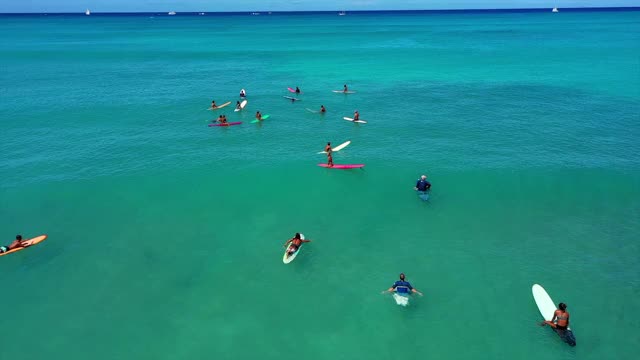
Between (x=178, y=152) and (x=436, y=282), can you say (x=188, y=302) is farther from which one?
(x=178, y=152)

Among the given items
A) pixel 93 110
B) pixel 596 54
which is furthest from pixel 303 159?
pixel 596 54

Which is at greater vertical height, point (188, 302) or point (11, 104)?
point (11, 104)

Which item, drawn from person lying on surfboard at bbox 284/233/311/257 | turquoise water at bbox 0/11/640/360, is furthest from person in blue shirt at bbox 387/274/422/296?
person lying on surfboard at bbox 284/233/311/257

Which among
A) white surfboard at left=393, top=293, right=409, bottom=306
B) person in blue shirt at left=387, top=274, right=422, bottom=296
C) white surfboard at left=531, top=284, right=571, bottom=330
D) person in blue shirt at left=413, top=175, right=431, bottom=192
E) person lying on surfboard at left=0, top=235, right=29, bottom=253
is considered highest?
person in blue shirt at left=413, top=175, right=431, bottom=192

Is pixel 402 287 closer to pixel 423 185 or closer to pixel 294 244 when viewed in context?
pixel 294 244

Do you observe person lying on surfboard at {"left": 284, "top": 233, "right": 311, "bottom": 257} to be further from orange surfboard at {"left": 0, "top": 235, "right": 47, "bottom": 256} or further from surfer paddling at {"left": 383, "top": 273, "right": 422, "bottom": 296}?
orange surfboard at {"left": 0, "top": 235, "right": 47, "bottom": 256}

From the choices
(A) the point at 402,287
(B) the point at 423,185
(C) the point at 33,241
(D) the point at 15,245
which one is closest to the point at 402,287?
(A) the point at 402,287
